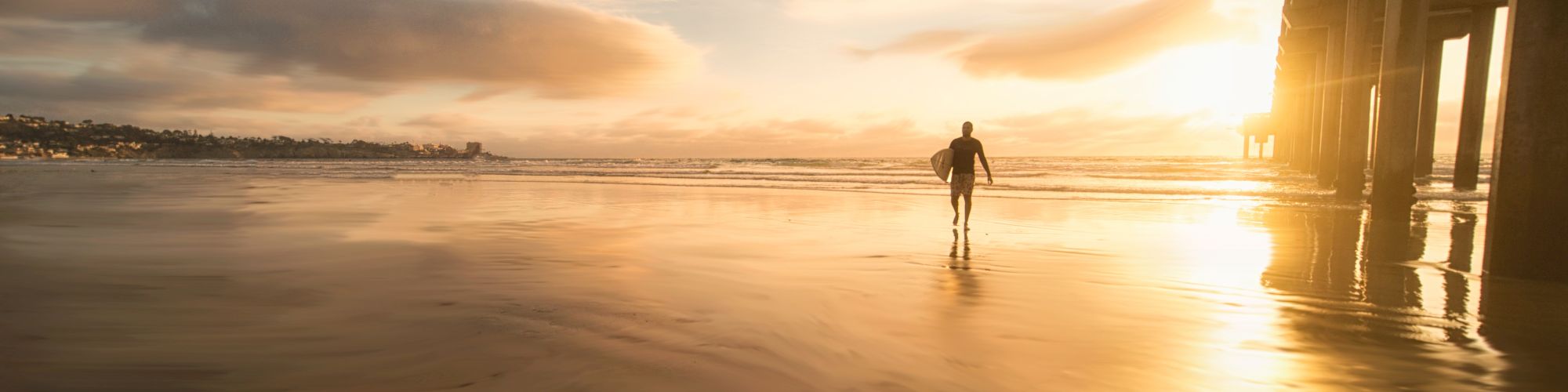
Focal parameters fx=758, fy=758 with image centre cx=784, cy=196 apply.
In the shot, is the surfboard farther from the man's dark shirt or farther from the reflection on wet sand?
the reflection on wet sand

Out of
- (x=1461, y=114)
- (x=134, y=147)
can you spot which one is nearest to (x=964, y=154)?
(x=1461, y=114)

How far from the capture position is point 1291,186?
70.2ft

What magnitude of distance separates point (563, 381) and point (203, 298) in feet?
10.4

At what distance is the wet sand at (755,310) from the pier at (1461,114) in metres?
0.55


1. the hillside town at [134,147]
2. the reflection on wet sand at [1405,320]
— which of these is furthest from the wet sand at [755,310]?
the hillside town at [134,147]

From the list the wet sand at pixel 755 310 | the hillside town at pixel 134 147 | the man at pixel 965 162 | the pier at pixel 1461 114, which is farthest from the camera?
the hillside town at pixel 134 147

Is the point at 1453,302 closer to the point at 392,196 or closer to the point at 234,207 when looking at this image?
the point at 234,207

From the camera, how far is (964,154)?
1084cm

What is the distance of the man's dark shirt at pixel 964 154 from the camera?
10820mm

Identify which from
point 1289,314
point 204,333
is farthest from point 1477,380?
point 204,333

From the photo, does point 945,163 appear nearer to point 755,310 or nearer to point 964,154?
point 964,154

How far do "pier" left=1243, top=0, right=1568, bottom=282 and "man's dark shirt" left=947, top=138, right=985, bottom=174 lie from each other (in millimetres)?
4989

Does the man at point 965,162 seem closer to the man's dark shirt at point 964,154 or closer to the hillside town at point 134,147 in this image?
the man's dark shirt at point 964,154

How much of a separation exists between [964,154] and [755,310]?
6.86 meters
